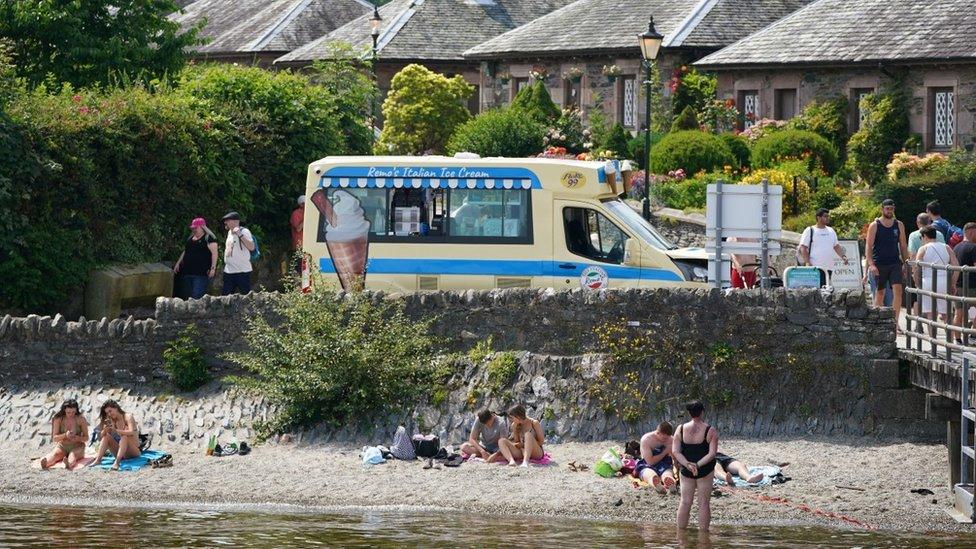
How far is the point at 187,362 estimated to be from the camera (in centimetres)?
2155

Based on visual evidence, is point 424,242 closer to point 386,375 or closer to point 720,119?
point 386,375

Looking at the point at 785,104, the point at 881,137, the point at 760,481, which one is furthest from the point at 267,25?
the point at 760,481

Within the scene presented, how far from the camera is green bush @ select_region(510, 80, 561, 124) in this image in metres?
42.4

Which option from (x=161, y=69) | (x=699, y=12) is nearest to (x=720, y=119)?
(x=699, y=12)

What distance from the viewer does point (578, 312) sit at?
20500 millimetres

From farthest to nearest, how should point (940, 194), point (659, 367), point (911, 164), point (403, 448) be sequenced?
point (911, 164) → point (940, 194) → point (659, 367) → point (403, 448)

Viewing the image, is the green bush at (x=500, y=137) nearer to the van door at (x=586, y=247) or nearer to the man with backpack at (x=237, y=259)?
the man with backpack at (x=237, y=259)

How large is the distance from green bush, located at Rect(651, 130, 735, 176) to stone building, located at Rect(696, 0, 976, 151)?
3.46 meters

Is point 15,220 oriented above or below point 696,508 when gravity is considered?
above

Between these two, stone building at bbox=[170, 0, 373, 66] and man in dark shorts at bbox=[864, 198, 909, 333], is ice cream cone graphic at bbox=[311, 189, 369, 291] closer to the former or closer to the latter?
man in dark shorts at bbox=[864, 198, 909, 333]

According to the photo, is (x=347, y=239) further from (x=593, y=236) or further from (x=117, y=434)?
(x=117, y=434)

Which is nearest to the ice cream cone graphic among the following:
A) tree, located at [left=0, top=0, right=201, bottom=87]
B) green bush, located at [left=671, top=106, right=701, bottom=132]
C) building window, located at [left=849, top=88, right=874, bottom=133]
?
tree, located at [left=0, top=0, right=201, bottom=87]

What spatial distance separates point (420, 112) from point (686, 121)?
7.08 m

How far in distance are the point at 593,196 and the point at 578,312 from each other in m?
1.67
